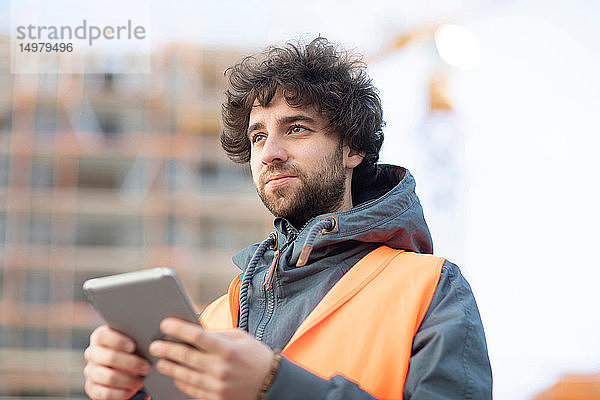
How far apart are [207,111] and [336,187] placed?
25632mm

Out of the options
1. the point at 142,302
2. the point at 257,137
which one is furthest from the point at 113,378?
the point at 257,137

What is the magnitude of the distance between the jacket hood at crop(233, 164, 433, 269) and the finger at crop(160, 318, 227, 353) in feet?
1.98

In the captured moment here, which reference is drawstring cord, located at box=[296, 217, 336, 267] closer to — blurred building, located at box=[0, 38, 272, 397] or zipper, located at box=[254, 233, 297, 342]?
zipper, located at box=[254, 233, 297, 342]

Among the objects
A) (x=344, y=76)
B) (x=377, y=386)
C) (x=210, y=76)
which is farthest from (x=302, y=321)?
(x=210, y=76)

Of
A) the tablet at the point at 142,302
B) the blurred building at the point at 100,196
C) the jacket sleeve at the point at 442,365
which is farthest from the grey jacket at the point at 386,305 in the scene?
the blurred building at the point at 100,196

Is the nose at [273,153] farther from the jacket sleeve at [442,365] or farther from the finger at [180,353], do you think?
the finger at [180,353]

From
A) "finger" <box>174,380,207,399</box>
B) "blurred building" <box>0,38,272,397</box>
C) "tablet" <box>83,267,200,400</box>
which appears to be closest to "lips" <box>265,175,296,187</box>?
"tablet" <box>83,267,200,400</box>

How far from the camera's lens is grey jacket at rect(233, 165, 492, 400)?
145cm

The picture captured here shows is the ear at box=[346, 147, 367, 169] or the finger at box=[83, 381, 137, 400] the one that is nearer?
the finger at box=[83, 381, 137, 400]

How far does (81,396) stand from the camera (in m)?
25.5

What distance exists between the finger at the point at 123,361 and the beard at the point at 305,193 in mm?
708

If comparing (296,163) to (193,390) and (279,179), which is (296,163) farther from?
(193,390)

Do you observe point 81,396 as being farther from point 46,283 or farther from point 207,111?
point 207,111

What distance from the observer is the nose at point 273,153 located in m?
1.96
